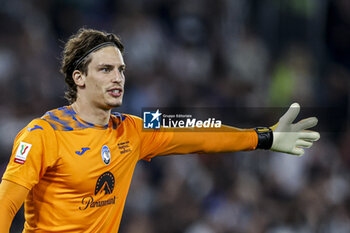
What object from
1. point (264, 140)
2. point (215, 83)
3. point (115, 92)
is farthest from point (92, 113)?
point (215, 83)

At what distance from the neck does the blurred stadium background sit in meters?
3.26

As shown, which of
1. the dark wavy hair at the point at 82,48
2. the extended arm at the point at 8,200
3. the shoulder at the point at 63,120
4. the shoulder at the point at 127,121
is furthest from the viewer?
the shoulder at the point at 127,121

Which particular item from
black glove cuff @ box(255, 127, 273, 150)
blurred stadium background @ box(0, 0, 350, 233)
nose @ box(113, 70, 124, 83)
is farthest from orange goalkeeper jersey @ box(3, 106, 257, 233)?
blurred stadium background @ box(0, 0, 350, 233)

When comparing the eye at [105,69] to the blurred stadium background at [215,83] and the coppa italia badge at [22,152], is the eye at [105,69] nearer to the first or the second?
the coppa italia badge at [22,152]

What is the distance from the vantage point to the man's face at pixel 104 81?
371 cm

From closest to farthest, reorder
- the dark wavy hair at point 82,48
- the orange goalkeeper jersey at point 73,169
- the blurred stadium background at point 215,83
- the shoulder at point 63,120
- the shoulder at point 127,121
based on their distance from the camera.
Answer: the orange goalkeeper jersey at point 73,169, the shoulder at point 63,120, the dark wavy hair at point 82,48, the shoulder at point 127,121, the blurred stadium background at point 215,83

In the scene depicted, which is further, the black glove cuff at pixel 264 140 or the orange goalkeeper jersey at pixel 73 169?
the black glove cuff at pixel 264 140

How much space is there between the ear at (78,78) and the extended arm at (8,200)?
3.06ft

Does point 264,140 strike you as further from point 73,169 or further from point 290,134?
point 73,169

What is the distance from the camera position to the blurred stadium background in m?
7.13

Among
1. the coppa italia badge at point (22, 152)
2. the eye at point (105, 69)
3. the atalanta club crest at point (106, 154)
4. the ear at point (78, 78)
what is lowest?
the coppa italia badge at point (22, 152)

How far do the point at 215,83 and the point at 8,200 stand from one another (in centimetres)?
572

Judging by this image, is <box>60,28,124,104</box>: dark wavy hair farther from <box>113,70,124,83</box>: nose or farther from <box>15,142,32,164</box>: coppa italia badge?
<box>15,142,32,164</box>: coppa italia badge

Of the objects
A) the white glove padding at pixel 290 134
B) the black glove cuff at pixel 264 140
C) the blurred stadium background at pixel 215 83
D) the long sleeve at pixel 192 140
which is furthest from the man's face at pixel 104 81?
the blurred stadium background at pixel 215 83
